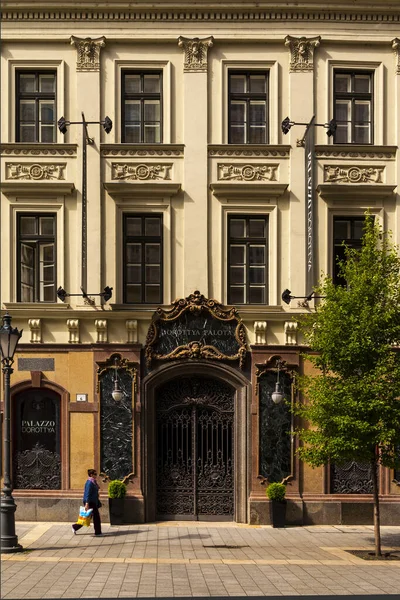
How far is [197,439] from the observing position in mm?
22453

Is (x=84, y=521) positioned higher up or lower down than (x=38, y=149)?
lower down

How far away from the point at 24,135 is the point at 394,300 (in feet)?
33.5

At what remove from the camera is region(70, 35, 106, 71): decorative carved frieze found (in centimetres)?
2273

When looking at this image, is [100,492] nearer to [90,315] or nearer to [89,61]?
[90,315]

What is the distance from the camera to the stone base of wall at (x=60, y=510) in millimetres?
21875

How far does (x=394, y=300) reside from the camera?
18484mm

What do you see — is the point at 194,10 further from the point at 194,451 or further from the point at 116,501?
the point at 116,501

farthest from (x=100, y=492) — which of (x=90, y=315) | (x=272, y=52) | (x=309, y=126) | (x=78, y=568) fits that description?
(x=272, y=52)

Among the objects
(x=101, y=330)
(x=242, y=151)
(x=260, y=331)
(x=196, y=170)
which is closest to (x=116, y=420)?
(x=101, y=330)

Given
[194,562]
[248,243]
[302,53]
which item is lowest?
[194,562]

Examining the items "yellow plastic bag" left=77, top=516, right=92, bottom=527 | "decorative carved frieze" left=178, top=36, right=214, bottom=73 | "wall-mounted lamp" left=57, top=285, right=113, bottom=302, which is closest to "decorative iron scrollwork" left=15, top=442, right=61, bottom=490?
"yellow plastic bag" left=77, top=516, right=92, bottom=527

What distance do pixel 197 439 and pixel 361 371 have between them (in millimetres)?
5465

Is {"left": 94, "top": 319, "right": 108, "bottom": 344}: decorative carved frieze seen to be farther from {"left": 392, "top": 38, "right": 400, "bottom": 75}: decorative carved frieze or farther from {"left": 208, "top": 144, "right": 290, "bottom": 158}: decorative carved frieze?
{"left": 392, "top": 38, "right": 400, "bottom": 75}: decorative carved frieze

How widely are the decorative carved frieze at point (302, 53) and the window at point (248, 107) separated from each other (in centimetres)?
78
